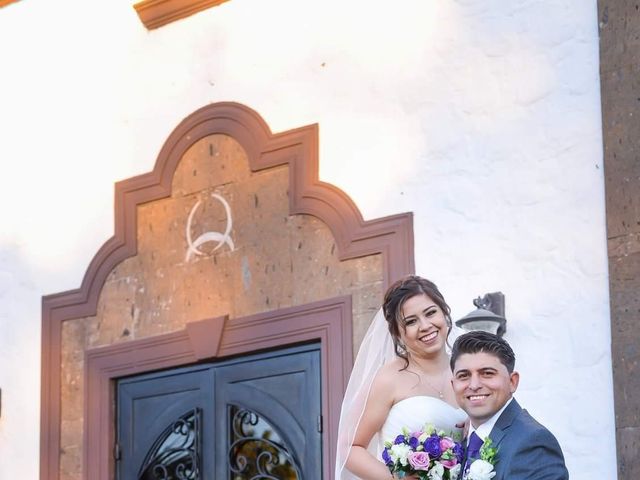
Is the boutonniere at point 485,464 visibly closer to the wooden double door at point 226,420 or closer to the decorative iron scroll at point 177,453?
the wooden double door at point 226,420

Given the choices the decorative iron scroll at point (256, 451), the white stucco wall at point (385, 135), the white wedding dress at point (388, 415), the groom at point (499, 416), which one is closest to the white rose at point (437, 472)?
the groom at point (499, 416)

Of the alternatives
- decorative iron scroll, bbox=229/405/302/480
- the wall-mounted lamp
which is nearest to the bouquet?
the wall-mounted lamp

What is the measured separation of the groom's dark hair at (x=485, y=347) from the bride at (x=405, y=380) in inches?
31.8

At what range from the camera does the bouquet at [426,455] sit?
6.11m

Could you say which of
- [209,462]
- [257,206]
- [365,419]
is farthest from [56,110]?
[365,419]

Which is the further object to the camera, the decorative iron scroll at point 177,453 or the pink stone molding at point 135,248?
the decorative iron scroll at point 177,453

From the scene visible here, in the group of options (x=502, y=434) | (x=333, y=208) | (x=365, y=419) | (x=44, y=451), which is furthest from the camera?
(x=44, y=451)

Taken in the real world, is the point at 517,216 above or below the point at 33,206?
below

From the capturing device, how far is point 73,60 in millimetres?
10266

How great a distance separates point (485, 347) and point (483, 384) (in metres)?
0.13

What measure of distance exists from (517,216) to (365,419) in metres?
1.65

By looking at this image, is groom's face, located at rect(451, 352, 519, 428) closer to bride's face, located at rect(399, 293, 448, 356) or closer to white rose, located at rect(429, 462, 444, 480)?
white rose, located at rect(429, 462, 444, 480)

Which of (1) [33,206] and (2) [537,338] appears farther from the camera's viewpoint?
(1) [33,206]

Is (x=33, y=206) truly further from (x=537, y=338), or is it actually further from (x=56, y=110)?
(x=537, y=338)
